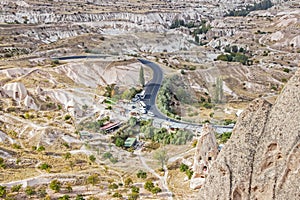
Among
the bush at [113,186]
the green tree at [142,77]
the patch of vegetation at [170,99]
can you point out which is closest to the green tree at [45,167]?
the bush at [113,186]

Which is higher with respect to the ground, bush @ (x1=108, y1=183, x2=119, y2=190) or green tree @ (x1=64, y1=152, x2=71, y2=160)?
bush @ (x1=108, y1=183, x2=119, y2=190)

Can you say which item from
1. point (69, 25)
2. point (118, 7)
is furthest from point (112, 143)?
point (118, 7)

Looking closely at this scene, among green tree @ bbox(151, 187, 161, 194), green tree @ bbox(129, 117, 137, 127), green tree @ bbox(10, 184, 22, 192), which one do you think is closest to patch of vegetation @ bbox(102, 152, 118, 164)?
green tree @ bbox(129, 117, 137, 127)

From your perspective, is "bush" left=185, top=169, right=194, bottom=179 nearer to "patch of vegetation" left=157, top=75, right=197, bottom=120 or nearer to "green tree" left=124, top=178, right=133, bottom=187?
"green tree" left=124, top=178, right=133, bottom=187

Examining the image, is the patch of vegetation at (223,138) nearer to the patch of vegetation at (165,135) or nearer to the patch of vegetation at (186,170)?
the patch of vegetation at (165,135)

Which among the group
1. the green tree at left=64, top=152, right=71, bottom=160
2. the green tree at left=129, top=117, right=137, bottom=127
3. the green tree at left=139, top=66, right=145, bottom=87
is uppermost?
the green tree at left=139, top=66, right=145, bottom=87

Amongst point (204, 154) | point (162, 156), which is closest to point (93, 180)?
point (162, 156)

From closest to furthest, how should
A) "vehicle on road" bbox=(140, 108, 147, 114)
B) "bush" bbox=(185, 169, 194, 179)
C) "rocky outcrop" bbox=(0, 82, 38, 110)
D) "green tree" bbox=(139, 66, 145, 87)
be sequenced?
"bush" bbox=(185, 169, 194, 179)
"vehicle on road" bbox=(140, 108, 147, 114)
"green tree" bbox=(139, 66, 145, 87)
"rocky outcrop" bbox=(0, 82, 38, 110)
